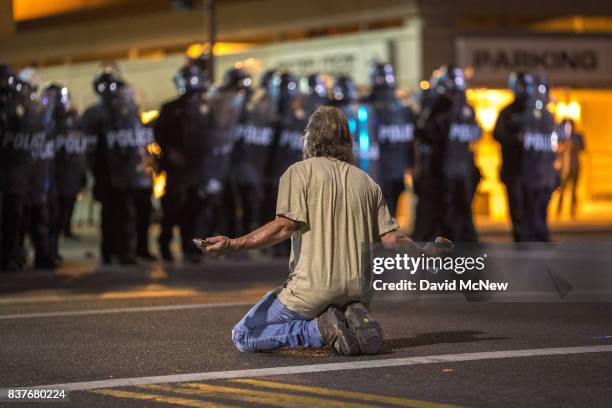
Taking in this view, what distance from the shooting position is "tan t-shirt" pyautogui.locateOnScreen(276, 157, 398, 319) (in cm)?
859

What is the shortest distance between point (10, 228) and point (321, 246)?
7700 millimetres

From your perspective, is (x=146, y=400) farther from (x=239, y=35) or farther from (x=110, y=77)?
(x=239, y=35)

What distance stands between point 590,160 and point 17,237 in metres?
18.4

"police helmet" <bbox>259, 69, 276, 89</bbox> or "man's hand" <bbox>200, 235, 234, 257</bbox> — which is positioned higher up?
"police helmet" <bbox>259, 69, 276, 89</bbox>

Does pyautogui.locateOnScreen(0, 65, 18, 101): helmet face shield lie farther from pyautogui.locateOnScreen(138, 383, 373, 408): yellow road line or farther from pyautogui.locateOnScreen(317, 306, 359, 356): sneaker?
pyautogui.locateOnScreen(138, 383, 373, 408): yellow road line

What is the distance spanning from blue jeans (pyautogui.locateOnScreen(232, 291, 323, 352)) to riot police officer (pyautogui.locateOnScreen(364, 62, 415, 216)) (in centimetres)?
1040

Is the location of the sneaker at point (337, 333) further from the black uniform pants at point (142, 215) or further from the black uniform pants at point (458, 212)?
the black uniform pants at point (458, 212)

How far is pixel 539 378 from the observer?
7.67 meters

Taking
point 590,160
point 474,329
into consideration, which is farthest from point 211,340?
point 590,160

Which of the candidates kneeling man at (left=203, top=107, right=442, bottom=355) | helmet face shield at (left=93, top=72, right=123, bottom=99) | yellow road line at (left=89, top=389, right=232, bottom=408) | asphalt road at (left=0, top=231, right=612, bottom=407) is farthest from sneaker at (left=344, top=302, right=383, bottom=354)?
helmet face shield at (left=93, top=72, right=123, bottom=99)

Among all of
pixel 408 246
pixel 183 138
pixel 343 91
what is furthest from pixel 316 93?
pixel 408 246

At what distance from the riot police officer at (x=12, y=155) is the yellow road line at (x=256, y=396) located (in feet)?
27.4

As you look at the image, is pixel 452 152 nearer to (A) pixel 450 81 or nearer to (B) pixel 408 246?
(A) pixel 450 81

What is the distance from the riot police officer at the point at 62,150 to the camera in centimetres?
1609
